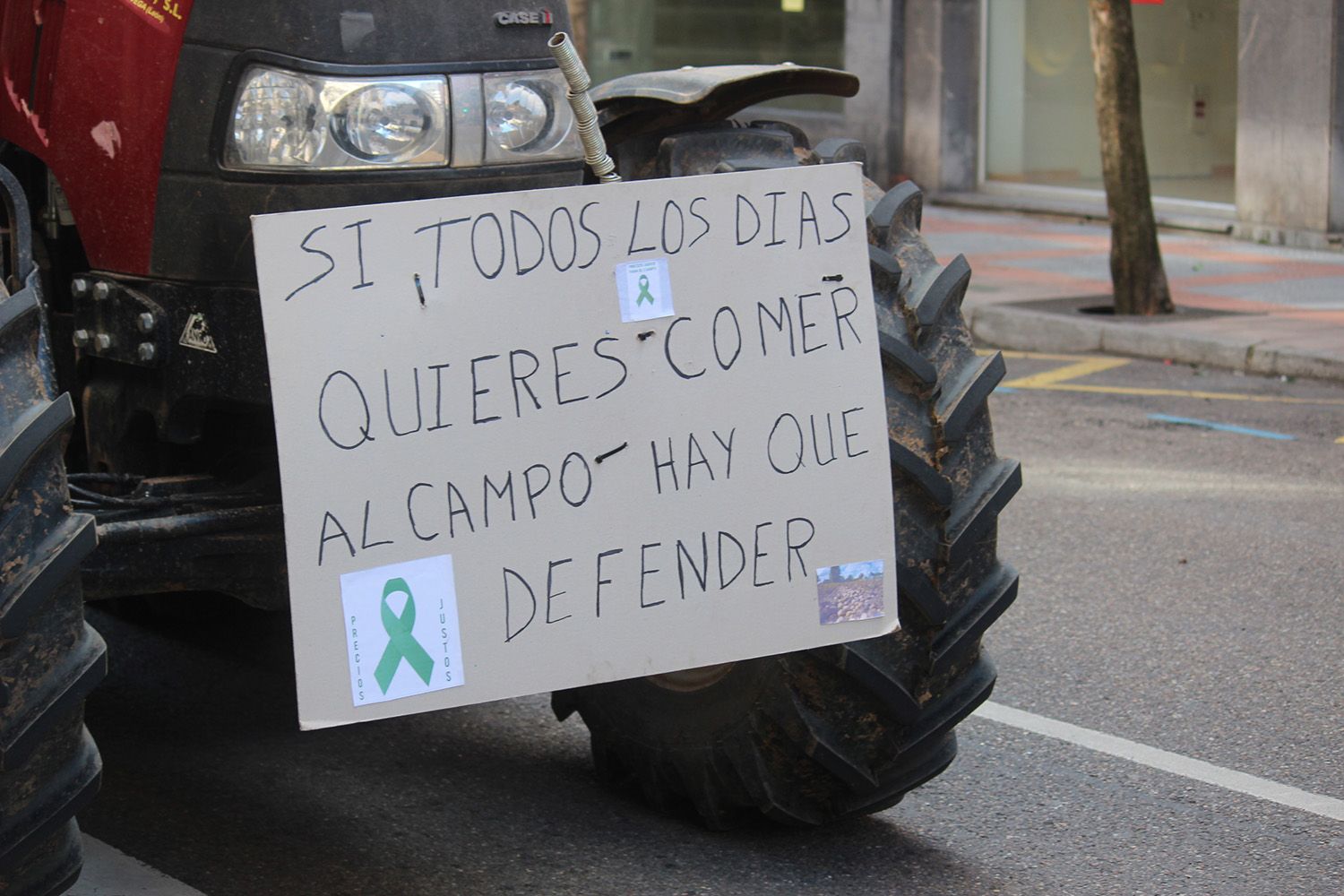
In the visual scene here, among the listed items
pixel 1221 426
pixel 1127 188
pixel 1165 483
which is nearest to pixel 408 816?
pixel 1165 483

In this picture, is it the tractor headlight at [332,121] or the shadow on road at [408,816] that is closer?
the tractor headlight at [332,121]

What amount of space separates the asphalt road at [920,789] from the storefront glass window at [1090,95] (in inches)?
383

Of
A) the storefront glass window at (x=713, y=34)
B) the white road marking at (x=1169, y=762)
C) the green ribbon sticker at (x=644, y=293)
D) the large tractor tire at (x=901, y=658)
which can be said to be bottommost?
the white road marking at (x=1169, y=762)

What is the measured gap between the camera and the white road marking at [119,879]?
341 cm

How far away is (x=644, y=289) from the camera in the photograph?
2.93 meters

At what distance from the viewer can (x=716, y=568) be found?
9.82ft

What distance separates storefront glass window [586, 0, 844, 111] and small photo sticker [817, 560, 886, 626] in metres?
15.4

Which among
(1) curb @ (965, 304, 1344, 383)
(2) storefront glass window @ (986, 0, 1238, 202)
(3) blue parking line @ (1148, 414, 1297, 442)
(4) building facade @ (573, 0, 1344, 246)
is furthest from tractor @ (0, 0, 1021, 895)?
(2) storefront glass window @ (986, 0, 1238, 202)

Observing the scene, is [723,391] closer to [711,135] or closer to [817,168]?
[817,168]

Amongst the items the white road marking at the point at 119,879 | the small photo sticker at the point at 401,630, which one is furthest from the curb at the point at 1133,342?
the small photo sticker at the point at 401,630

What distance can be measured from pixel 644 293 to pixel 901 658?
2.73ft

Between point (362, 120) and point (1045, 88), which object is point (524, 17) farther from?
point (1045, 88)

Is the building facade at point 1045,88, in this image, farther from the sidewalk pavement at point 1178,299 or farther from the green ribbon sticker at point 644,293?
the green ribbon sticker at point 644,293

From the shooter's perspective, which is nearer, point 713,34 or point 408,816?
point 408,816
